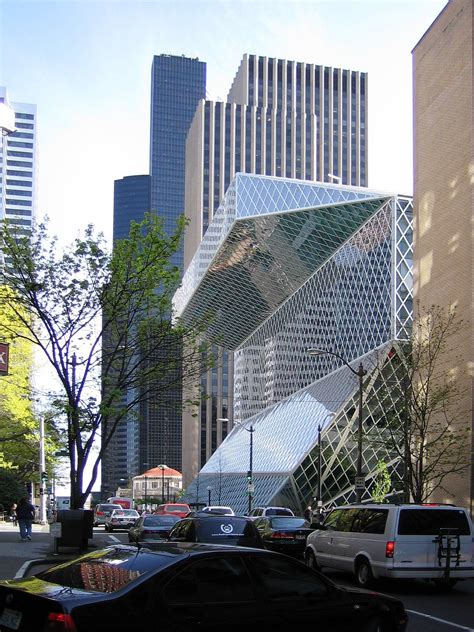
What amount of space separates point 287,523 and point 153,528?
4.15 metres

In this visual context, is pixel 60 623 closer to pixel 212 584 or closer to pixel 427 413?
pixel 212 584

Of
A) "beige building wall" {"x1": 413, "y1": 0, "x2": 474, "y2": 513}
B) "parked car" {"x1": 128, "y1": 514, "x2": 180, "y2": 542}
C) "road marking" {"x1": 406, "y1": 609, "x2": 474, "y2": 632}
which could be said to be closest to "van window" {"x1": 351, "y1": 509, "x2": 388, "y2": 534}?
"road marking" {"x1": 406, "y1": 609, "x2": 474, "y2": 632}

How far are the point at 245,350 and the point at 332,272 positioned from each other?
33.4 meters

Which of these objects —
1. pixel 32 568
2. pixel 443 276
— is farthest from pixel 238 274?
pixel 32 568

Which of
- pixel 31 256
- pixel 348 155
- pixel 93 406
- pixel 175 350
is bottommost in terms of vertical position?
pixel 93 406

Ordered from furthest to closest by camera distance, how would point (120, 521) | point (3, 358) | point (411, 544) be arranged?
point (120, 521)
point (3, 358)
point (411, 544)

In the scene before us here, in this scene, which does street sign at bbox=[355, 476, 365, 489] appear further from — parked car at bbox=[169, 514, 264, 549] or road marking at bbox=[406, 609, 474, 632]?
road marking at bbox=[406, 609, 474, 632]

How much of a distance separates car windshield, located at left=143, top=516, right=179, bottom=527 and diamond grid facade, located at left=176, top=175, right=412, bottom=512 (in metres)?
23.4

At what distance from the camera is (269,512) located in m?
37.2

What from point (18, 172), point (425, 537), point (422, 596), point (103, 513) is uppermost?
point (18, 172)

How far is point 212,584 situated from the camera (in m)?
7.13

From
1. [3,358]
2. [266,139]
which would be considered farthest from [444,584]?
[266,139]

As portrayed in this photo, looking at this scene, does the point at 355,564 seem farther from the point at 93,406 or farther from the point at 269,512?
the point at 269,512

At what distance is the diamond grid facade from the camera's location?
57.8 meters
